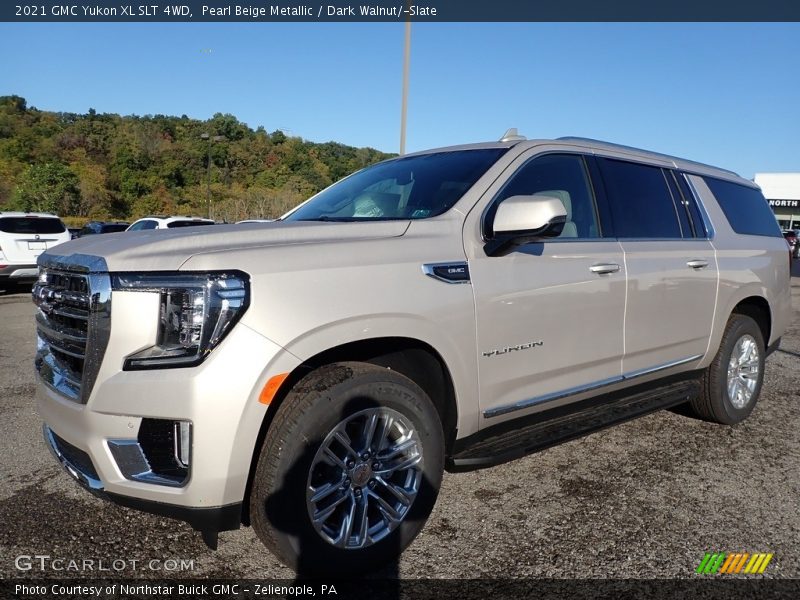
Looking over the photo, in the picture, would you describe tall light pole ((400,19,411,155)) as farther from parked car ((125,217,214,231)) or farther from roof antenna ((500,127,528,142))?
parked car ((125,217,214,231))

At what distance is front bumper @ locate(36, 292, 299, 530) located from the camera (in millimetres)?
1963

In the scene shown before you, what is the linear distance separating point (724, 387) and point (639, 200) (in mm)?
1621

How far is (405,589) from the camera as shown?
2.34m

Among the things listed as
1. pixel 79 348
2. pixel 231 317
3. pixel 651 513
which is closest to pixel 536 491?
pixel 651 513

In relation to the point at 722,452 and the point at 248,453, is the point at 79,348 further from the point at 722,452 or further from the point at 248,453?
the point at 722,452

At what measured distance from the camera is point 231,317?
2.01 metres

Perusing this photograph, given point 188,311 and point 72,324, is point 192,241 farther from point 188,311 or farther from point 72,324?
point 72,324

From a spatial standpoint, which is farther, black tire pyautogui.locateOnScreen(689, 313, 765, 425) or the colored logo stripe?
black tire pyautogui.locateOnScreen(689, 313, 765, 425)

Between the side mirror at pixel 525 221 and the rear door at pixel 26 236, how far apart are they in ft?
35.8

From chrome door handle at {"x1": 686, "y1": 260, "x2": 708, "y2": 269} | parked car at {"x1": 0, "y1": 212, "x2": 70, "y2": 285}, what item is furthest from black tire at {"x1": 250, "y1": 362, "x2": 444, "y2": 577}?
parked car at {"x1": 0, "y1": 212, "x2": 70, "y2": 285}

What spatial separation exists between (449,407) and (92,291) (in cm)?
153

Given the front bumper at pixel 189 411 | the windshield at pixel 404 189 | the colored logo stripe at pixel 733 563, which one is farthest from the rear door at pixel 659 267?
the front bumper at pixel 189 411

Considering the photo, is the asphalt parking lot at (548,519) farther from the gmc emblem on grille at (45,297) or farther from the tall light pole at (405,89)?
the tall light pole at (405,89)

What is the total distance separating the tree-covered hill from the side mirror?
4444 cm
